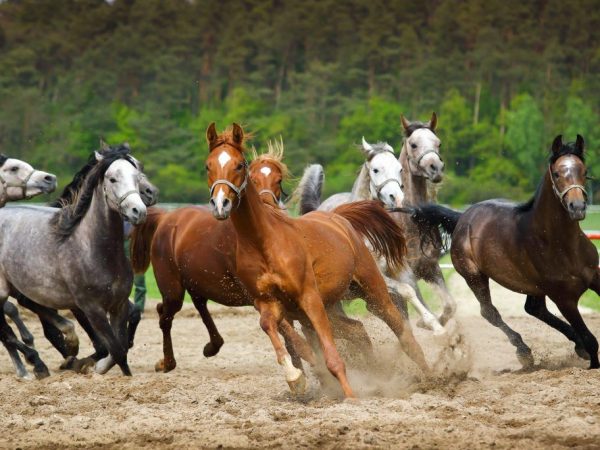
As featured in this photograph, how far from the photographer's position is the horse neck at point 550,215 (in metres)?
8.19

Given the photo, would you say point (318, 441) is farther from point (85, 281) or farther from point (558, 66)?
point (558, 66)

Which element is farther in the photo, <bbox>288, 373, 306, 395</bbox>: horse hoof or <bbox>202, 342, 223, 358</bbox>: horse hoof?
<bbox>202, 342, 223, 358</bbox>: horse hoof

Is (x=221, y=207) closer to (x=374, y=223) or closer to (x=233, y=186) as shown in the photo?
(x=233, y=186)

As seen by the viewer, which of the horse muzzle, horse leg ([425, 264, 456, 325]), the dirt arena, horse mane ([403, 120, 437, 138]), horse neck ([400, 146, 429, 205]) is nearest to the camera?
the dirt arena

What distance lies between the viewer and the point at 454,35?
55.6 m

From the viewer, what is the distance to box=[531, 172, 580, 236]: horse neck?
26.9ft

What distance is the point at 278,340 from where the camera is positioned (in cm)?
670

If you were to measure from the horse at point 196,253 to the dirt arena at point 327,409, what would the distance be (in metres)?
0.62

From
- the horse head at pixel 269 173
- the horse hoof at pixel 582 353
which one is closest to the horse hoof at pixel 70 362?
the horse head at pixel 269 173

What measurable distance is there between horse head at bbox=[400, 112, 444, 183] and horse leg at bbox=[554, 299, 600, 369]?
79.6 inches

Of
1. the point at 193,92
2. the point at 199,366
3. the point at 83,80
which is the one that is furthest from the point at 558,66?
the point at 199,366

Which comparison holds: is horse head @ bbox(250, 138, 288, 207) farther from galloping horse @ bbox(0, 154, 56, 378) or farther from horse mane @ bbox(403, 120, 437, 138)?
galloping horse @ bbox(0, 154, 56, 378)

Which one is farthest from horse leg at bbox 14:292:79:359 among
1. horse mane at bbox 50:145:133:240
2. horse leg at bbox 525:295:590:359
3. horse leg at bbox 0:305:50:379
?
horse leg at bbox 525:295:590:359

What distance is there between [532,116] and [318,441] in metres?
38.2
